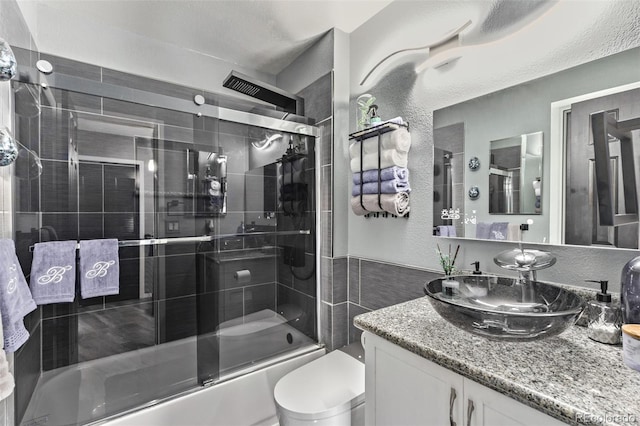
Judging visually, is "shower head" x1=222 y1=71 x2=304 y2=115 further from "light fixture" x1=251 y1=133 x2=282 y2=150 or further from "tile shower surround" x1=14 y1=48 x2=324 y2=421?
"light fixture" x1=251 y1=133 x2=282 y2=150

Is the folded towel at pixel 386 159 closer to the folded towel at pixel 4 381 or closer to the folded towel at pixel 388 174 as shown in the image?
the folded towel at pixel 388 174

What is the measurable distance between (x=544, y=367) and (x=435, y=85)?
4.37ft

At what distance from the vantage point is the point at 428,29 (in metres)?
1.55

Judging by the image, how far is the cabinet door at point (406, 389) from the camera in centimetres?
79

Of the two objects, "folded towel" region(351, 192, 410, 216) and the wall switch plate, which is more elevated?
"folded towel" region(351, 192, 410, 216)

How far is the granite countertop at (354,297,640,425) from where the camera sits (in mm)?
579

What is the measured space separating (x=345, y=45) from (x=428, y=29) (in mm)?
682

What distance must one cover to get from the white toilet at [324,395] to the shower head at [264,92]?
1785mm

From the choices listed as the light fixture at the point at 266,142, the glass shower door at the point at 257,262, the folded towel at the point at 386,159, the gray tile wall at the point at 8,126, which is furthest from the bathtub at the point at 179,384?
the folded towel at the point at 386,159

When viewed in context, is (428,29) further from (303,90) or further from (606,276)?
(606,276)

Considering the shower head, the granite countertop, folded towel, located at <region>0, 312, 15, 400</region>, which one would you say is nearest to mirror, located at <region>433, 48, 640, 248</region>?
the granite countertop

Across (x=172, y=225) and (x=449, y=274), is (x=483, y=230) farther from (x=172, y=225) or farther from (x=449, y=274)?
(x=172, y=225)

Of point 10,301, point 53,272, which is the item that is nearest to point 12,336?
point 10,301

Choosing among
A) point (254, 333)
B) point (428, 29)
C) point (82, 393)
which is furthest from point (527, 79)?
point (82, 393)
